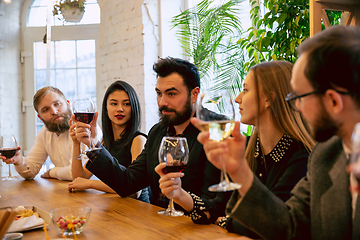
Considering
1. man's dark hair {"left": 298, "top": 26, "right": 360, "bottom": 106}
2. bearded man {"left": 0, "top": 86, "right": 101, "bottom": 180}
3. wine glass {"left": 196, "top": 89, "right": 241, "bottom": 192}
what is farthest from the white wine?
bearded man {"left": 0, "top": 86, "right": 101, "bottom": 180}

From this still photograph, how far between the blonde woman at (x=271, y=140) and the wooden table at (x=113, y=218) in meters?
0.10

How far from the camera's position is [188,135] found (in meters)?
1.98

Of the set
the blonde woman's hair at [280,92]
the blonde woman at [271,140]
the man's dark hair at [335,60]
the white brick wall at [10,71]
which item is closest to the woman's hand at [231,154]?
the man's dark hair at [335,60]

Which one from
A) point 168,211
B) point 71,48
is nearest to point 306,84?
point 168,211


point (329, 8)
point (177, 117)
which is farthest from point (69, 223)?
point (329, 8)

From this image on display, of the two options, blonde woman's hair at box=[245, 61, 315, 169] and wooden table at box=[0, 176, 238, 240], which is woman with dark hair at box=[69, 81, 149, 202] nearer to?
wooden table at box=[0, 176, 238, 240]

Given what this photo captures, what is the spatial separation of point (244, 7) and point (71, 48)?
2545 millimetres

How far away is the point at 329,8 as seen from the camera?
1.90 m

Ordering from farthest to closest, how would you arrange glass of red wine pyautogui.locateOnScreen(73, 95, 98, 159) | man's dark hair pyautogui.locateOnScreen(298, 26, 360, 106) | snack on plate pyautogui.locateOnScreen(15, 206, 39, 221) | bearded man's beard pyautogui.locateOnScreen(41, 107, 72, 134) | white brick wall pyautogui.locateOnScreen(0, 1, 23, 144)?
white brick wall pyautogui.locateOnScreen(0, 1, 23, 144), bearded man's beard pyautogui.locateOnScreen(41, 107, 72, 134), glass of red wine pyautogui.locateOnScreen(73, 95, 98, 159), snack on plate pyautogui.locateOnScreen(15, 206, 39, 221), man's dark hair pyautogui.locateOnScreen(298, 26, 360, 106)

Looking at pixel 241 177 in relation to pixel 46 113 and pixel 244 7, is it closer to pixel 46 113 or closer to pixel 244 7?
pixel 46 113

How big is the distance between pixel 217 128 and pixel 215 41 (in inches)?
97.8

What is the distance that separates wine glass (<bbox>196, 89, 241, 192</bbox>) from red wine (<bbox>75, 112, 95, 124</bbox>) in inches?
38.5

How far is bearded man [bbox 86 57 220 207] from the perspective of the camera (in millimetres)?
1834

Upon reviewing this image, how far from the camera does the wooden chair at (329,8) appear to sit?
1865 millimetres
